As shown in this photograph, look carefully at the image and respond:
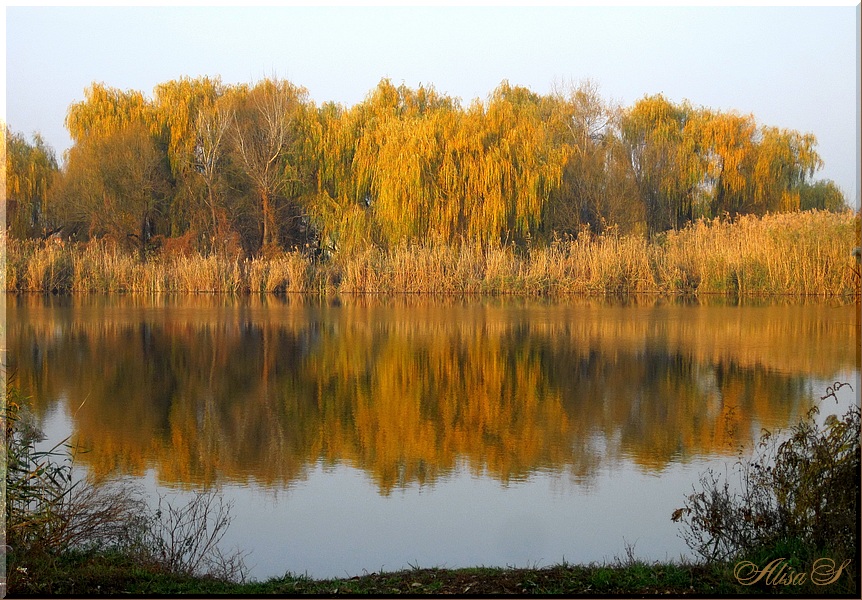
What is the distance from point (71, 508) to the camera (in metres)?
5.06

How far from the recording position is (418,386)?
10711mm

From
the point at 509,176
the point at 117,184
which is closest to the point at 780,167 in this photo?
the point at 509,176

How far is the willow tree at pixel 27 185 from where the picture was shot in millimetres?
29188

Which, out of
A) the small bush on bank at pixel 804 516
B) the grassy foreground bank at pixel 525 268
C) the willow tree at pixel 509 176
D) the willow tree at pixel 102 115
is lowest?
the small bush on bank at pixel 804 516

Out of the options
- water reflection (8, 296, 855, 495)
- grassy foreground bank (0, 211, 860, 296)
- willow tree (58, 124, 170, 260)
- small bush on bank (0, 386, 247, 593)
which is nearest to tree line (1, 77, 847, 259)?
willow tree (58, 124, 170, 260)

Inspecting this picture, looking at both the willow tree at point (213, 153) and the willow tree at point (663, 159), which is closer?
the willow tree at point (213, 153)

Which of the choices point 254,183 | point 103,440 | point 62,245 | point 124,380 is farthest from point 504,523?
point 254,183

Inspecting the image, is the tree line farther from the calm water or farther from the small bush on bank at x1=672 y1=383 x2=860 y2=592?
the small bush on bank at x1=672 y1=383 x2=860 y2=592

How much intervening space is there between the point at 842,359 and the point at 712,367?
1727 millimetres

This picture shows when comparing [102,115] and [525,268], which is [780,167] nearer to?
[525,268]

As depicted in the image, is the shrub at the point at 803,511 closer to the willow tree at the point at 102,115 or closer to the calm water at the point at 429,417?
the calm water at the point at 429,417

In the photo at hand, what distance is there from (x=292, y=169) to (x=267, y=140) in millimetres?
1269

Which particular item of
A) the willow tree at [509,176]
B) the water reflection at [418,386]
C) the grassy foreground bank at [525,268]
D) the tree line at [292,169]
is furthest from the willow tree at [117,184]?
the water reflection at [418,386]

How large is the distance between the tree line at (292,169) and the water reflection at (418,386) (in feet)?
36.7
